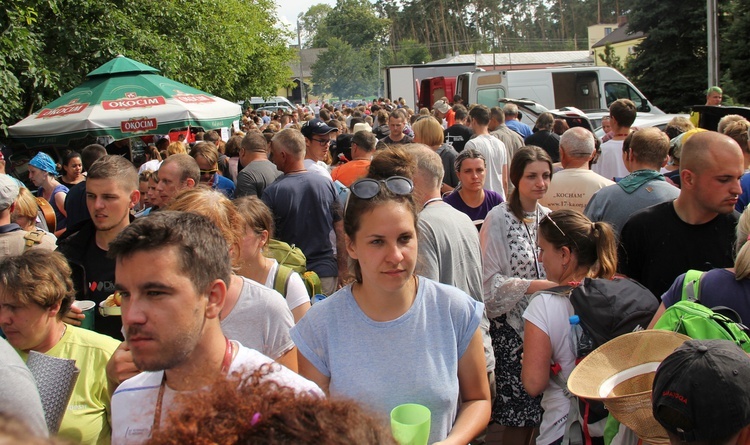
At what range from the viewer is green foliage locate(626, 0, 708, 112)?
28.5m

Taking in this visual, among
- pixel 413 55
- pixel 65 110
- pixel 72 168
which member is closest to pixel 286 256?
pixel 72 168

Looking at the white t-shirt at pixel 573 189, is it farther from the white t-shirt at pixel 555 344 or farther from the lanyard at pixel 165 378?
Result: the lanyard at pixel 165 378

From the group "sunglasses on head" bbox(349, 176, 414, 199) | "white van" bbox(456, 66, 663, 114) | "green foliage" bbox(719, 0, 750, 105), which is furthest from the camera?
"green foliage" bbox(719, 0, 750, 105)

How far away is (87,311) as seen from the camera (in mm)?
3230

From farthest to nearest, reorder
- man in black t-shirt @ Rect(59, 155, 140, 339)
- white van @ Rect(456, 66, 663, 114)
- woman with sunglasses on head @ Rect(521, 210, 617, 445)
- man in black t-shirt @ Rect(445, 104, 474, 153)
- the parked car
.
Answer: white van @ Rect(456, 66, 663, 114) < the parked car < man in black t-shirt @ Rect(445, 104, 474, 153) < man in black t-shirt @ Rect(59, 155, 140, 339) < woman with sunglasses on head @ Rect(521, 210, 617, 445)

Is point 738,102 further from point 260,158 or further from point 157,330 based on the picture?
point 157,330

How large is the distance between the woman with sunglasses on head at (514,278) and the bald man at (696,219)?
2.15 feet

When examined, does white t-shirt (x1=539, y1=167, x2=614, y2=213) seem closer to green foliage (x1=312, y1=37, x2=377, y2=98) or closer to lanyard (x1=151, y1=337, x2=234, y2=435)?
lanyard (x1=151, y1=337, x2=234, y2=435)

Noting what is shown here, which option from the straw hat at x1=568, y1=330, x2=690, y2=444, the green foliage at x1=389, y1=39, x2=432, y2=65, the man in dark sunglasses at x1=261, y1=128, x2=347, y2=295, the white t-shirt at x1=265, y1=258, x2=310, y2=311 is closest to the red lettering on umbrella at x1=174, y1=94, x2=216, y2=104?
the man in dark sunglasses at x1=261, y1=128, x2=347, y2=295

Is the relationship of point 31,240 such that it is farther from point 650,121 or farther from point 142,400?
point 650,121

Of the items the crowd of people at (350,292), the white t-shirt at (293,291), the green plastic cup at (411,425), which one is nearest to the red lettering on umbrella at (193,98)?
the crowd of people at (350,292)

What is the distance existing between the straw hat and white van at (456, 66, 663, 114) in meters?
16.1

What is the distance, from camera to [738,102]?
23.2 meters

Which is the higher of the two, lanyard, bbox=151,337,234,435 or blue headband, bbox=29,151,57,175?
blue headband, bbox=29,151,57,175
